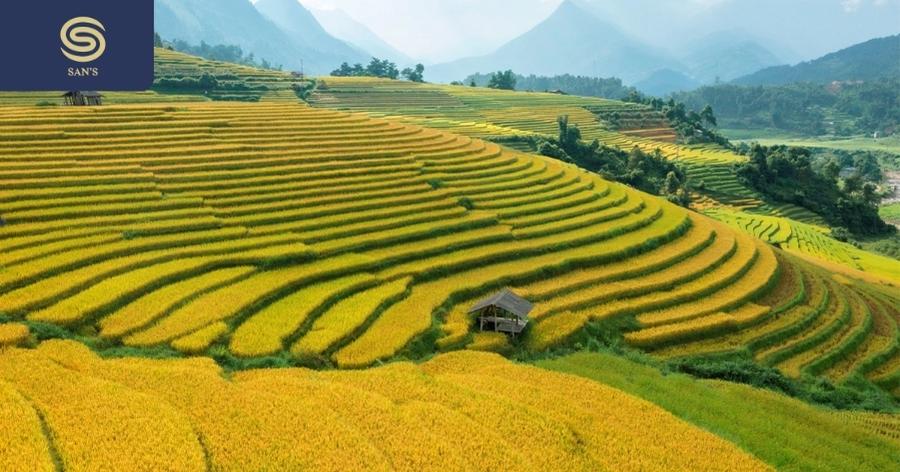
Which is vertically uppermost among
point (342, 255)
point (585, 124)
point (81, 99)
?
point (585, 124)

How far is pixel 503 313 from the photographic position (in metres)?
16.0

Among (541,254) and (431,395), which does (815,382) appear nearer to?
(541,254)

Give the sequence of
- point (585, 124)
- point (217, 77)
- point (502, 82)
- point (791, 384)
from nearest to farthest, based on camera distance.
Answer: point (791, 384), point (217, 77), point (585, 124), point (502, 82)

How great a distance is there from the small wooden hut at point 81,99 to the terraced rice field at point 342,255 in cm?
543

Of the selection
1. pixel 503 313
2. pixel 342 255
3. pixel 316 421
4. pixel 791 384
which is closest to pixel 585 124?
pixel 342 255

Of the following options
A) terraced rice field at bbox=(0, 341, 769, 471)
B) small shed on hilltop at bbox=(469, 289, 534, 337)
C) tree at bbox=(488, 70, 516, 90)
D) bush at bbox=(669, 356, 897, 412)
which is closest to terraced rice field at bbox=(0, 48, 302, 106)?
tree at bbox=(488, 70, 516, 90)

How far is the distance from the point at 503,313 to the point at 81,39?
43.6 ft

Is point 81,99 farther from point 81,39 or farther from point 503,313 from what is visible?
point 503,313

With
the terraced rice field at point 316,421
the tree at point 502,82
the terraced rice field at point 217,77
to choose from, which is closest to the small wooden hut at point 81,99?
the terraced rice field at point 217,77

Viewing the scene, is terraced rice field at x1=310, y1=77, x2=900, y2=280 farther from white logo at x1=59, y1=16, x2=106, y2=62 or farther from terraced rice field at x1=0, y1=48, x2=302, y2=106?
white logo at x1=59, y1=16, x2=106, y2=62

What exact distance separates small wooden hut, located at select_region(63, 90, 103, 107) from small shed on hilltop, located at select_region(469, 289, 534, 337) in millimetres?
26839

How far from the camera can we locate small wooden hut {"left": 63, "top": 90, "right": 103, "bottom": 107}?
32.6m

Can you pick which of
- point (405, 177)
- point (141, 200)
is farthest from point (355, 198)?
point (141, 200)

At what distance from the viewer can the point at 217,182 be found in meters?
22.3
